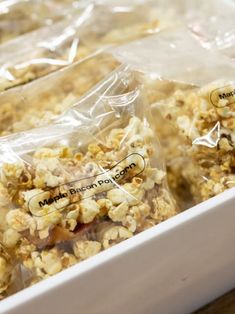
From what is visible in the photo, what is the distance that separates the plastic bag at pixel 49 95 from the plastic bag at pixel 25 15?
0.32m

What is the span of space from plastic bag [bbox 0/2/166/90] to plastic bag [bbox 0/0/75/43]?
10 cm

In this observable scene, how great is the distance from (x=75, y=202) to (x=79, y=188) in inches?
0.9

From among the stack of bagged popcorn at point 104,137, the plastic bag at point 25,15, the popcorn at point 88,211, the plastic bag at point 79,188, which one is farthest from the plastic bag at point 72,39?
the popcorn at point 88,211

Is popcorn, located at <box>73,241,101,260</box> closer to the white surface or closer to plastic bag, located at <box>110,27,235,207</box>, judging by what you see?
the white surface

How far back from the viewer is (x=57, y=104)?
2.65 feet

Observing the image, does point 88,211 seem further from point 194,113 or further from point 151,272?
point 194,113

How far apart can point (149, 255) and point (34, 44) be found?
0.62 metres

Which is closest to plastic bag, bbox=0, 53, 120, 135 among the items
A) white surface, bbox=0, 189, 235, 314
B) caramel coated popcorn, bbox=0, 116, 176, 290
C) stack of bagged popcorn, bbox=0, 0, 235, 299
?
stack of bagged popcorn, bbox=0, 0, 235, 299

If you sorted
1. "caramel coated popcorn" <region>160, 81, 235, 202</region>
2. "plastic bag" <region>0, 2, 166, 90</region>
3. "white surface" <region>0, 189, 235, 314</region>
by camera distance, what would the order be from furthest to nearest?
"plastic bag" <region>0, 2, 166, 90</region> → "caramel coated popcorn" <region>160, 81, 235, 202</region> → "white surface" <region>0, 189, 235, 314</region>

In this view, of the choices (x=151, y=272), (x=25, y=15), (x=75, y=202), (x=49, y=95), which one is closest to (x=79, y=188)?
(x=75, y=202)

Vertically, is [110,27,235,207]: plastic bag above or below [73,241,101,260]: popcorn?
above

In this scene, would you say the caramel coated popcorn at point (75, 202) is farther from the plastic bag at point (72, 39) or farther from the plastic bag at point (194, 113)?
the plastic bag at point (72, 39)

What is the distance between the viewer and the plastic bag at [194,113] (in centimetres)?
68

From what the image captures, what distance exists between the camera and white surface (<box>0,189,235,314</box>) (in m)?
0.51
